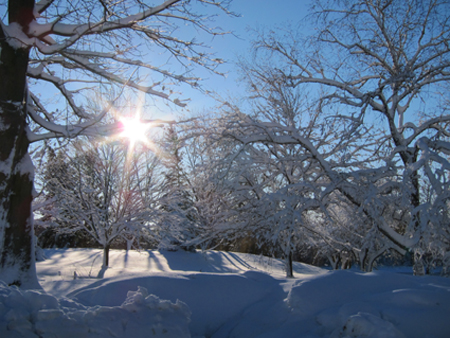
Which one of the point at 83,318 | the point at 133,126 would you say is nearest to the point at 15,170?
the point at 133,126

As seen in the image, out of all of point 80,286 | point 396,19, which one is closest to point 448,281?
point 80,286

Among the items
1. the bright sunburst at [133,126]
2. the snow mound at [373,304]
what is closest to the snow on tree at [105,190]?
the bright sunburst at [133,126]

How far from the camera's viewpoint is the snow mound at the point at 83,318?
2.43 meters

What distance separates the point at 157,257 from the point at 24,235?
549 inches

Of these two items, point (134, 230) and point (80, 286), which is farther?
point (134, 230)

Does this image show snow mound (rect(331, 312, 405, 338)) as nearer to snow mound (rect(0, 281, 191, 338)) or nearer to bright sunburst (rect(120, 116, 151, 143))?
snow mound (rect(0, 281, 191, 338))

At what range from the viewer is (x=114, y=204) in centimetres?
1434

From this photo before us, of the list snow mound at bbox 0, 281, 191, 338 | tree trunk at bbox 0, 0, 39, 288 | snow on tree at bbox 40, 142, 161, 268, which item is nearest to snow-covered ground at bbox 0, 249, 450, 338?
snow mound at bbox 0, 281, 191, 338

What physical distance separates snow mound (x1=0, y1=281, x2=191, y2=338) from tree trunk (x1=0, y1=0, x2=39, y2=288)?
2.21 m

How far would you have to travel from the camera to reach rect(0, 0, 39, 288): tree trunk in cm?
469

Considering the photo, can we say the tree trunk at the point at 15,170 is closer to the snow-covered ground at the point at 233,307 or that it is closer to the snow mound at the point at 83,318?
the snow-covered ground at the point at 233,307

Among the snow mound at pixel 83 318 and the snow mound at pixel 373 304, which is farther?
the snow mound at pixel 373 304

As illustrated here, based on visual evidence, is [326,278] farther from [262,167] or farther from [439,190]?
[262,167]

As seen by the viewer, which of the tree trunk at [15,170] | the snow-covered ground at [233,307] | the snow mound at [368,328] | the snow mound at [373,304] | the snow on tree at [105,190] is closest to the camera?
the snow-covered ground at [233,307]
